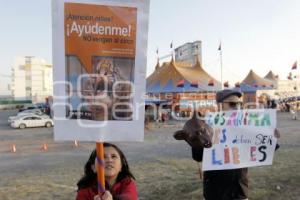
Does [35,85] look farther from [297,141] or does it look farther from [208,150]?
[208,150]

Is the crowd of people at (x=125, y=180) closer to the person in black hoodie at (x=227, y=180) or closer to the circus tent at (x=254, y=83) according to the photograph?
the person in black hoodie at (x=227, y=180)

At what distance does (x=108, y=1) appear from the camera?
81.0 inches

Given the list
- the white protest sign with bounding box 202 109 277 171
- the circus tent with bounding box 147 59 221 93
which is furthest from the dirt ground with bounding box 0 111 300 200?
the circus tent with bounding box 147 59 221 93

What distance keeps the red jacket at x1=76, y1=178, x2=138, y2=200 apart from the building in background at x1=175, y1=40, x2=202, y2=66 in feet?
126

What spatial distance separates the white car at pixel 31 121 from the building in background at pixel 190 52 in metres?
19.7

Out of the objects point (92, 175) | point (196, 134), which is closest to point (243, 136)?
point (196, 134)

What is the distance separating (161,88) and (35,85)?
74.7 m

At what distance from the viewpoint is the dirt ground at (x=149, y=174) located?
6750 mm

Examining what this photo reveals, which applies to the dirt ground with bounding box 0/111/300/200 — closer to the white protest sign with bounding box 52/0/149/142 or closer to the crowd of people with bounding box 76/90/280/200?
the crowd of people with bounding box 76/90/280/200

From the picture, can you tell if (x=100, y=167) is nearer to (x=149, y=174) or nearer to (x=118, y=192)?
(x=118, y=192)

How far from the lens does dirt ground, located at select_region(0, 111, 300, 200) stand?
6750 mm

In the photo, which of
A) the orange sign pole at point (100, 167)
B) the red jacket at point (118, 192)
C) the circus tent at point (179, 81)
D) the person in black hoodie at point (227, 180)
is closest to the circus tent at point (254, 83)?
the circus tent at point (179, 81)

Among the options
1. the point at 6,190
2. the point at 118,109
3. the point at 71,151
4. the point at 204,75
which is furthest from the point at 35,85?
the point at 118,109

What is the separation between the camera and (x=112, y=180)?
2.22m
